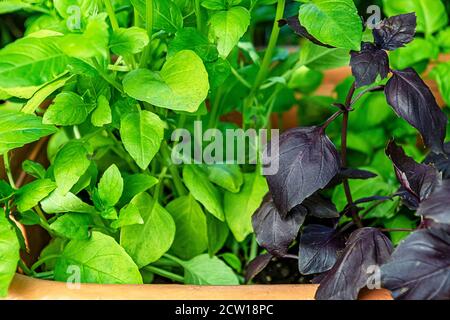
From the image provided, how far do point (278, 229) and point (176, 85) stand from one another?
0.17 metres

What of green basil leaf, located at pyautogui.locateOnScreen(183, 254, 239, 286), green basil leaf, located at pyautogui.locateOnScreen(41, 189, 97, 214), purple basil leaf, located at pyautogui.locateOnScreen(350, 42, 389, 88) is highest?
purple basil leaf, located at pyautogui.locateOnScreen(350, 42, 389, 88)

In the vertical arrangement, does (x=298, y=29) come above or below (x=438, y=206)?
above

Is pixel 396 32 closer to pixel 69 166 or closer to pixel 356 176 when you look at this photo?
pixel 356 176

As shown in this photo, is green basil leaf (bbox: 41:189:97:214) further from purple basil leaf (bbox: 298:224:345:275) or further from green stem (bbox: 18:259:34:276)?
purple basil leaf (bbox: 298:224:345:275)

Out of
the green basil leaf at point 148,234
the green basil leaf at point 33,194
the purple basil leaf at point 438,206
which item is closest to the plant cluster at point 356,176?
the purple basil leaf at point 438,206

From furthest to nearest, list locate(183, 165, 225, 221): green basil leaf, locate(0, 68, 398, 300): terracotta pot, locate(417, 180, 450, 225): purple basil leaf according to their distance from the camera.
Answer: locate(183, 165, 225, 221): green basil leaf, locate(0, 68, 398, 300): terracotta pot, locate(417, 180, 450, 225): purple basil leaf

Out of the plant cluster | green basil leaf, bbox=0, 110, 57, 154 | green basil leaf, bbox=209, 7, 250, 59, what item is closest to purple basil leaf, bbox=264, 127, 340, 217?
the plant cluster

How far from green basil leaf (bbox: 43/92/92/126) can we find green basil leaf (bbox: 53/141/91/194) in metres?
0.04

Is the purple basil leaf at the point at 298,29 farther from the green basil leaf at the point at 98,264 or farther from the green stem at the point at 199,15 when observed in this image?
the green basil leaf at the point at 98,264

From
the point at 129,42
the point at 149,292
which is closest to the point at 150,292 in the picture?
the point at 149,292

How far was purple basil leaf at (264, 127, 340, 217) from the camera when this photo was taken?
0.57 meters

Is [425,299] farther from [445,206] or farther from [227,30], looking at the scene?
[227,30]

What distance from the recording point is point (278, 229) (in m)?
0.62

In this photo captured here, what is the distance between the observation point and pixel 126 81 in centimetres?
58
